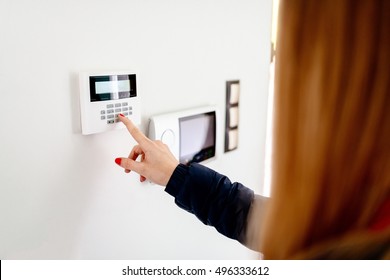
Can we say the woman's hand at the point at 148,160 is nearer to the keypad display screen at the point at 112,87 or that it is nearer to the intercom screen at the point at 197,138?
the keypad display screen at the point at 112,87

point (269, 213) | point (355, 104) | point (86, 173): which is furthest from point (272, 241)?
point (86, 173)

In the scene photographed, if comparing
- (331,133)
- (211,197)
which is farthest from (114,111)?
(331,133)

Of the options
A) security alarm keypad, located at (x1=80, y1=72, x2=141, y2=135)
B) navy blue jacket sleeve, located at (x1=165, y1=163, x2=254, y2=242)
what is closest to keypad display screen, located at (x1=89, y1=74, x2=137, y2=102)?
security alarm keypad, located at (x1=80, y1=72, x2=141, y2=135)

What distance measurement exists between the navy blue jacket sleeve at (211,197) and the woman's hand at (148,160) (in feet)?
0.05

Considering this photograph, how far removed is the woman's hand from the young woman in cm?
25

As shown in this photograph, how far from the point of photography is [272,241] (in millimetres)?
403

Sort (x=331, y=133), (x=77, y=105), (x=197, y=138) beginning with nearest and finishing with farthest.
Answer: (x=331, y=133)
(x=77, y=105)
(x=197, y=138)

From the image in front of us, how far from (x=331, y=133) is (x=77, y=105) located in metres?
0.39

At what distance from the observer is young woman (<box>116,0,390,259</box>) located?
329 mm

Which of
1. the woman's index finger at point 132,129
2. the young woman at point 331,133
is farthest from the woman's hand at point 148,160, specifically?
the young woman at point 331,133

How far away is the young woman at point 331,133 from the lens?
13.0 inches

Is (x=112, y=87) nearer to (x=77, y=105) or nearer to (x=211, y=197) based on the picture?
(x=77, y=105)

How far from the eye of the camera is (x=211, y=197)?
64cm

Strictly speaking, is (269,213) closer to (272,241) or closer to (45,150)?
(272,241)
